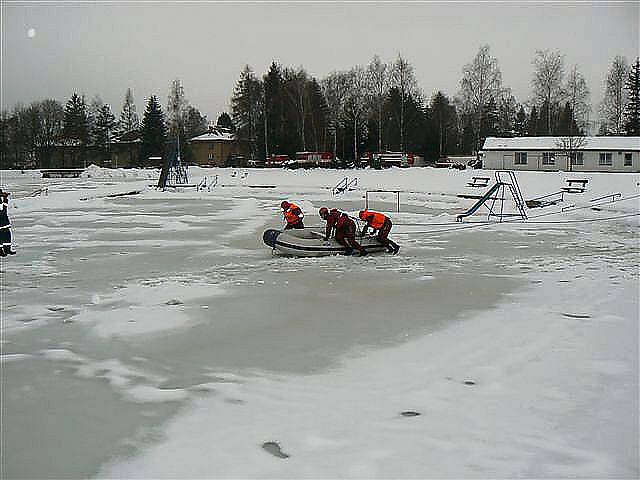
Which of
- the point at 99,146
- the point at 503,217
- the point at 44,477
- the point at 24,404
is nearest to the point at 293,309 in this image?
the point at 24,404

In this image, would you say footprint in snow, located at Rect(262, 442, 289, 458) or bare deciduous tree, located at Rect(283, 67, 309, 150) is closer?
footprint in snow, located at Rect(262, 442, 289, 458)

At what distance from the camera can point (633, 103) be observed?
58.3 metres

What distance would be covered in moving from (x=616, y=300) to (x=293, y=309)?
158 inches

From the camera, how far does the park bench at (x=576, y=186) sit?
2745 centimetres

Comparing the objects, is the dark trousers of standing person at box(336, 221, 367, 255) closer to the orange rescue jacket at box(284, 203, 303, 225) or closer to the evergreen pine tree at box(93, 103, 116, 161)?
the orange rescue jacket at box(284, 203, 303, 225)

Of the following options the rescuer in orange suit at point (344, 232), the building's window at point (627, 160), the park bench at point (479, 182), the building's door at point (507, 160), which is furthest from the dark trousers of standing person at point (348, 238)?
the building's door at point (507, 160)

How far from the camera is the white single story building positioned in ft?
142

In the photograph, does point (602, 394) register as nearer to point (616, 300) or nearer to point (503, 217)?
point (616, 300)

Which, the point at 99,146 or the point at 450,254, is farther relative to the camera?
the point at 99,146

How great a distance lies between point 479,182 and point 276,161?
93.2 ft

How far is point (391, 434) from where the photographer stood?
4406mm

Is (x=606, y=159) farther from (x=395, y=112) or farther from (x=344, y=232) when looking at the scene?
(x=344, y=232)

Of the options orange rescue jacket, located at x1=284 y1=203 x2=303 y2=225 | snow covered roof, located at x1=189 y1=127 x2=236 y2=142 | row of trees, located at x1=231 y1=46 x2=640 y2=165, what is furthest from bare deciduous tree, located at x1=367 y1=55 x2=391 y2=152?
orange rescue jacket, located at x1=284 y1=203 x2=303 y2=225

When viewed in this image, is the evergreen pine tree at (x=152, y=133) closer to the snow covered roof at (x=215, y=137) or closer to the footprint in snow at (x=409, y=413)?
the snow covered roof at (x=215, y=137)
